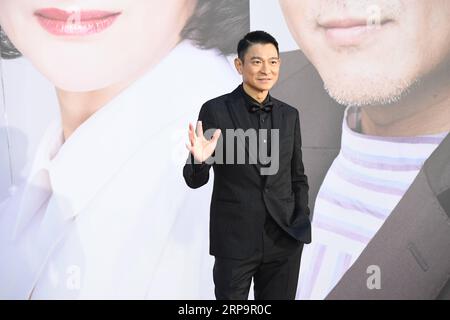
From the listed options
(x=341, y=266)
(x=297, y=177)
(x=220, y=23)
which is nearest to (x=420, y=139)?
(x=341, y=266)

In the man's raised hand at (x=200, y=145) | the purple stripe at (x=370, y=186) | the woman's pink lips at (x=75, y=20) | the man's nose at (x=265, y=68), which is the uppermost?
the woman's pink lips at (x=75, y=20)

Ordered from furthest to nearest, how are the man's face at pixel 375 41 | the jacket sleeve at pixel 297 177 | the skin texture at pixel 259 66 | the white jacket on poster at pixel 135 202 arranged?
the white jacket on poster at pixel 135 202 → the man's face at pixel 375 41 → the jacket sleeve at pixel 297 177 → the skin texture at pixel 259 66

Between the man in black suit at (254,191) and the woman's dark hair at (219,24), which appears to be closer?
the man in black suit at (254,191)

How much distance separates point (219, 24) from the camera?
256 cm

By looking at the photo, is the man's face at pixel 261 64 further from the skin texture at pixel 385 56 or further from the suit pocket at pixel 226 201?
the skin texture at pixel 385 56

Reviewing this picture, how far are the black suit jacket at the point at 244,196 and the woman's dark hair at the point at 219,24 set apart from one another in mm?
672

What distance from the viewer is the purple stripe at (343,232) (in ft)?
8.20

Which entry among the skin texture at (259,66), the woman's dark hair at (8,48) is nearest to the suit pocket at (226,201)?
the skin texture at (259,66)

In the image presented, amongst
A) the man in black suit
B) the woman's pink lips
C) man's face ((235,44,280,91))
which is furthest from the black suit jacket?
the woman's pink lips

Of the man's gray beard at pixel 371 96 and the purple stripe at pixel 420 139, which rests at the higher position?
the man's gray beard at pixel 371 96

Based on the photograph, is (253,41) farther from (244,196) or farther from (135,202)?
(135,202)

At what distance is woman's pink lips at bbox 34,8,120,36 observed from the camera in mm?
2566

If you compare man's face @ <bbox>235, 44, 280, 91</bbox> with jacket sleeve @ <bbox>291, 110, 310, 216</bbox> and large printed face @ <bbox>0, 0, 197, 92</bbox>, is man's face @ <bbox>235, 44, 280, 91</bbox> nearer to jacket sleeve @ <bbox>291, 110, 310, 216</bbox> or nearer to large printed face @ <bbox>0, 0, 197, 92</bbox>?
jacket sleeve @ <bbox>291, 110, 310, 216</bbox>
